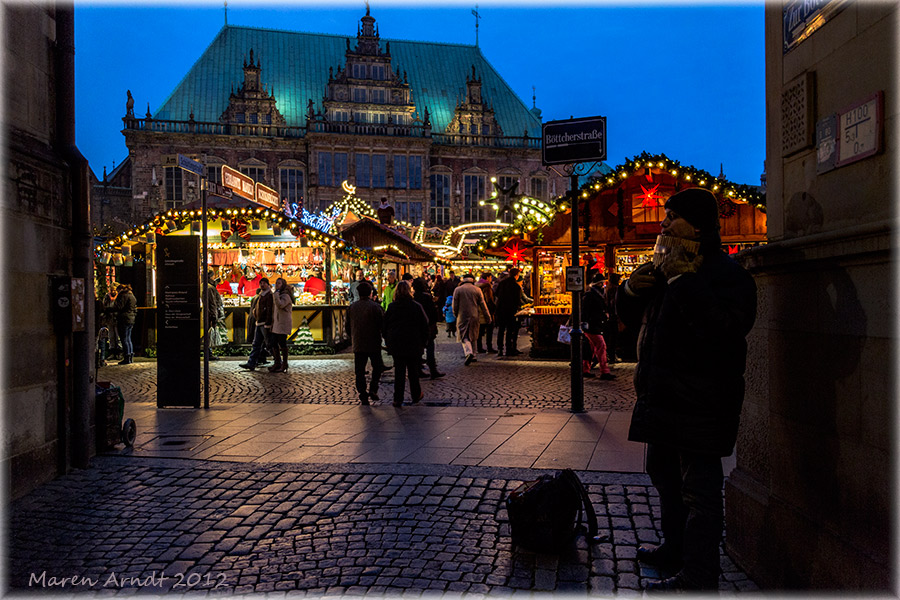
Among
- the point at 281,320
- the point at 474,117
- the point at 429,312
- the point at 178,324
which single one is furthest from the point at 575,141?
the point at 474,117

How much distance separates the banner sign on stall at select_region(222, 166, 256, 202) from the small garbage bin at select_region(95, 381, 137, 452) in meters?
4.14

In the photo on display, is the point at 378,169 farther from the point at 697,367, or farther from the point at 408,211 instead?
the point at 697,367

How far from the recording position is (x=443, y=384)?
10.8m

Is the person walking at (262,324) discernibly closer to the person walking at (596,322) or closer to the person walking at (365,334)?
the person walking at (365,334)

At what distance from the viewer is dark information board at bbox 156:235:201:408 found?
28.3ft

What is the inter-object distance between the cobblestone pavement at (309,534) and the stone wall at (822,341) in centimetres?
49

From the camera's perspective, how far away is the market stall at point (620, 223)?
43.3 feet

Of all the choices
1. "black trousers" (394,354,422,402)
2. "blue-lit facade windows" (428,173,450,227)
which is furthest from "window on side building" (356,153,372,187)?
"black trousers" (394,354,422,402)

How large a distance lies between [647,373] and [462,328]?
10675mm

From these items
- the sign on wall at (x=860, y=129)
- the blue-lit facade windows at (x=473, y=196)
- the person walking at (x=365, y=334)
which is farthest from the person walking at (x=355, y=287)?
the blue-lit facade windows at (x=473, y=196)

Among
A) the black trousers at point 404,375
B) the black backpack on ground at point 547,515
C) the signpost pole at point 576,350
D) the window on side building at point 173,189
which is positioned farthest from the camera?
the window on side building at point 173,189

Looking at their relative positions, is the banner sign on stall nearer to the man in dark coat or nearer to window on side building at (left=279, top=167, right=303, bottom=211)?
the man in dark coat

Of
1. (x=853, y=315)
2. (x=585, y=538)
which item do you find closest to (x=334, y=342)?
(x=585, y=538)

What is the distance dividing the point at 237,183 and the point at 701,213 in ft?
28.1
